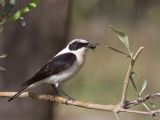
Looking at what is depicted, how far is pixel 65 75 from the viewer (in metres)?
2.80

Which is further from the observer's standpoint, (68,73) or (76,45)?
(76,45)

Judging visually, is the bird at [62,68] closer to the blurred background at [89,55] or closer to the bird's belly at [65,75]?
the bird's belly at [65,75]

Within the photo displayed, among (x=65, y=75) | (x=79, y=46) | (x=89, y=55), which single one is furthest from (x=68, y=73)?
(x=89, y=55)

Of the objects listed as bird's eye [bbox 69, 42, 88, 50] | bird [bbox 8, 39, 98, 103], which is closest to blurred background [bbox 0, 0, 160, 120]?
bird's eye [bbox 69, 42, 88, 50]

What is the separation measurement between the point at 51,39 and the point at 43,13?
291 millimetres

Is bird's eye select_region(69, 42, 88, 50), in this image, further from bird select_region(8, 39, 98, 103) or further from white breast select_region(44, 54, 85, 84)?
white breast select_region(44, 54, 85, 84)

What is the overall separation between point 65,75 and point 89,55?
6115 mm

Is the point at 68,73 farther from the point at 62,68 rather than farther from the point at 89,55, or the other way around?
the point at 89,55

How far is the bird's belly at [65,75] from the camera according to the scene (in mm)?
2781

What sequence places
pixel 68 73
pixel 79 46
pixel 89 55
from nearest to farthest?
1. pixel 68 73
2. pixel 79 46
3. pixel 89 55

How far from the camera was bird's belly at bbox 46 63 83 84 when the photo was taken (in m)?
2.78

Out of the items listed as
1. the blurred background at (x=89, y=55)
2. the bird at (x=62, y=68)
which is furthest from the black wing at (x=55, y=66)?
the blurred background at (x=89, y=55)

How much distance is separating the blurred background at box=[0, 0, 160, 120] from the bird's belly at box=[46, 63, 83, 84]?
1.25m

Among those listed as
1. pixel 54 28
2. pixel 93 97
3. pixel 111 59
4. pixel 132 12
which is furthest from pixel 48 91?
pixel 111 59
